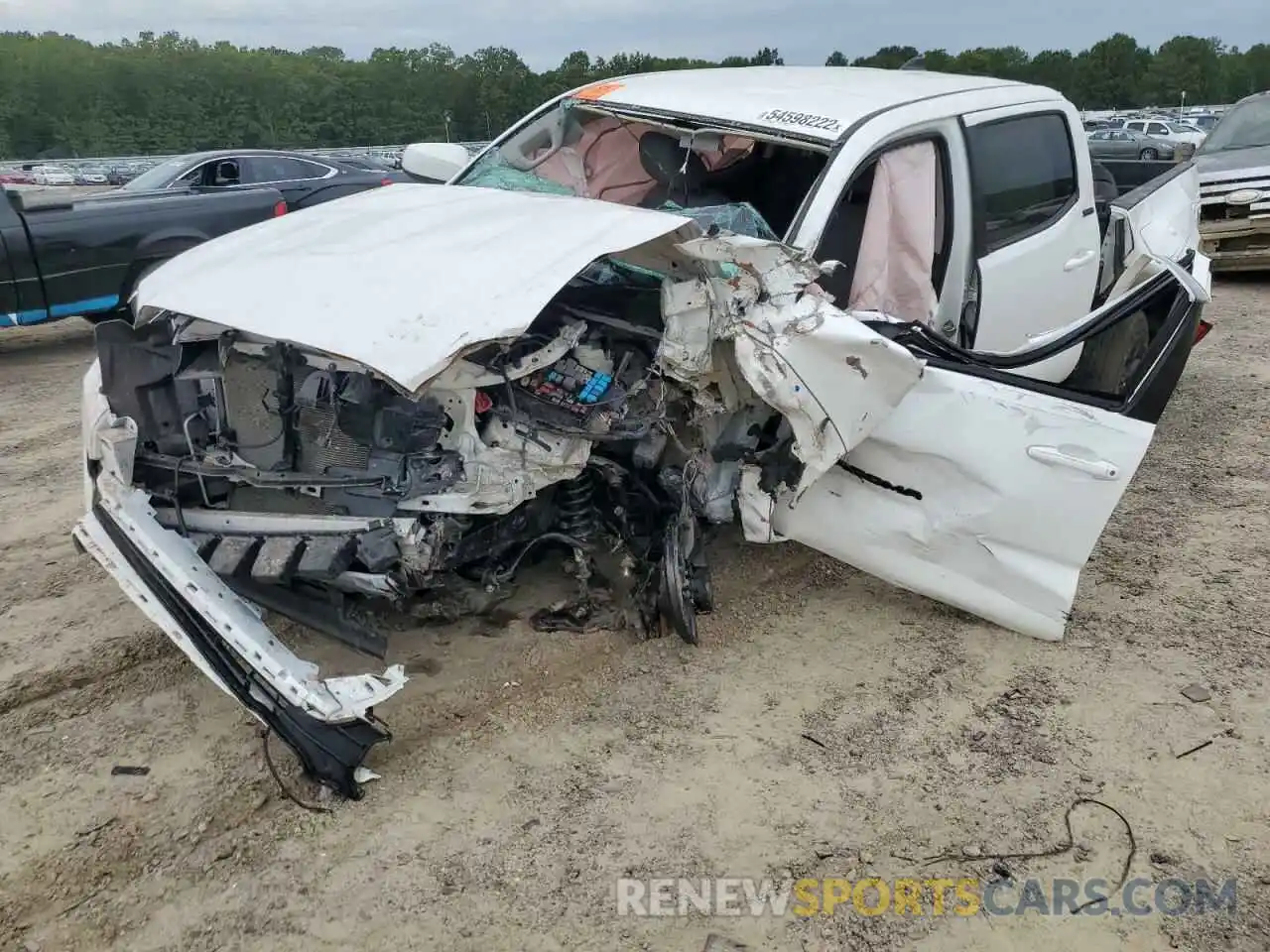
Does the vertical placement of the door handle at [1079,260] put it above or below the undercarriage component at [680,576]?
above

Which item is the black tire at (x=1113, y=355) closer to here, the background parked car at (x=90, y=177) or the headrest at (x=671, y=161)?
the headrest at (x=671, y=161)

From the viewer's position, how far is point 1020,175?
4.32 metres

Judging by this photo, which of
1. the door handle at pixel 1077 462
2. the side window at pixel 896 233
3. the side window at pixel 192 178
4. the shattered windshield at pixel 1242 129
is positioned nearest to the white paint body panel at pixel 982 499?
the door handle at pixel 1077 462

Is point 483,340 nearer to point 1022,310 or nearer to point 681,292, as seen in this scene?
point 681,292

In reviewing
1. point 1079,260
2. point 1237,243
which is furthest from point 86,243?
point 1237,243

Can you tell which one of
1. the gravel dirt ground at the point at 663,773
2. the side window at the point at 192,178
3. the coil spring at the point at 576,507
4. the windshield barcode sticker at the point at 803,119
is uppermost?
the windshield barcode sticker at the point at 803,119

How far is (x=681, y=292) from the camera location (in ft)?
10.0

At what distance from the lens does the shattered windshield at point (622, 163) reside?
409 cm

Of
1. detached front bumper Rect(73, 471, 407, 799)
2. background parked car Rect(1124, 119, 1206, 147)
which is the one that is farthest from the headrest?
background parked car Rect(1124, 119, 1206, 147)

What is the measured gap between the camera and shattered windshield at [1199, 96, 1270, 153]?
995 cm

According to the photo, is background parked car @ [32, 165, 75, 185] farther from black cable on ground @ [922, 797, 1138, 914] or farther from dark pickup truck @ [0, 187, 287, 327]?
black cable on ground @ [922, 797, 1138, 914]

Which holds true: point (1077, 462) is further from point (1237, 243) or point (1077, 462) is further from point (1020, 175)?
point (1237, 243)

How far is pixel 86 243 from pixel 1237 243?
10010 millimetres

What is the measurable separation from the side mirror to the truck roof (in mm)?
776
